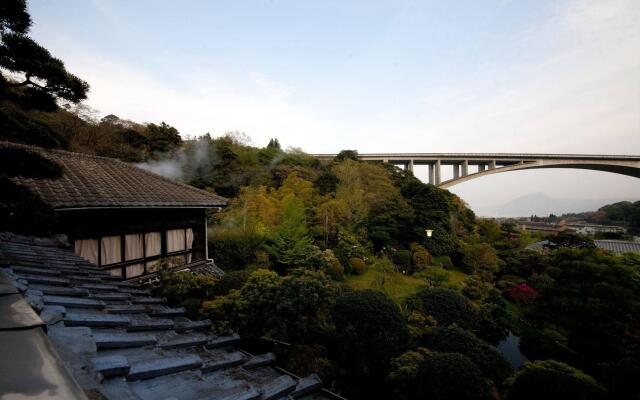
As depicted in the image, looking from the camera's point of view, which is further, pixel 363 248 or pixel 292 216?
pixel 363 248

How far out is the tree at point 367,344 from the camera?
6840 millimetres

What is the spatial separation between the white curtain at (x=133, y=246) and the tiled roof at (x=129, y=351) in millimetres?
4588

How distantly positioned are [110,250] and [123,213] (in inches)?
35.7

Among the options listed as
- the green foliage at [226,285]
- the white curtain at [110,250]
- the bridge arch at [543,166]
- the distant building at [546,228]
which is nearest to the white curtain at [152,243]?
the white curtain at [110,250]

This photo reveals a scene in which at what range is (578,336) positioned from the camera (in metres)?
8.34

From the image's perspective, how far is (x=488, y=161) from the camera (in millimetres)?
34031

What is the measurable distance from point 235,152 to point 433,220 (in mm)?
15665

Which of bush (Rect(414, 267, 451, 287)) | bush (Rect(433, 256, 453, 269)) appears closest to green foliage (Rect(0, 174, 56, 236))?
bush (Rect(414, 267, 451, 287))

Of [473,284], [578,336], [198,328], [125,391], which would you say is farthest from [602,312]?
[125,391]

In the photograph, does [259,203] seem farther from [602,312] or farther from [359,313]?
[602,312]

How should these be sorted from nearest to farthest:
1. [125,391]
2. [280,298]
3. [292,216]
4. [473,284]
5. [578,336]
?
1. [125,391]
2. [280,298]
3. [578,336]
4. [473,284]
5. [292,216]

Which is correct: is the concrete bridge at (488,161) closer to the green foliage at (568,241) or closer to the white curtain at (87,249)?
the green foliage at (568,241)

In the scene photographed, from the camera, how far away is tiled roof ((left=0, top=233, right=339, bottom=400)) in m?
1.20

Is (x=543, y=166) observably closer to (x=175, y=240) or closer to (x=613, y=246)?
(x=613, y=246)
